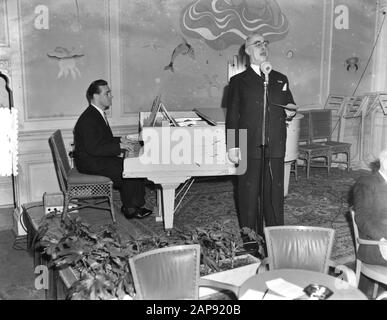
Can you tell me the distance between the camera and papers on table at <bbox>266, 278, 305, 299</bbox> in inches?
91.2

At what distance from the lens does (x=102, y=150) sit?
15.6 feet

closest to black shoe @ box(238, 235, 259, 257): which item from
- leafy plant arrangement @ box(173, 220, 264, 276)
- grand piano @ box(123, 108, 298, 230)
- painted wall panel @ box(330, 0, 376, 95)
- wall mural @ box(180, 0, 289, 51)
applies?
leafy plant arrangement @ box(173, 220, 264, 276)

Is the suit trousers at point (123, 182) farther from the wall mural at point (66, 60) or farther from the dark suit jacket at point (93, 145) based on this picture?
the wall mural at point (66, 60)

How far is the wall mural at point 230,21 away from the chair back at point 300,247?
3.77m

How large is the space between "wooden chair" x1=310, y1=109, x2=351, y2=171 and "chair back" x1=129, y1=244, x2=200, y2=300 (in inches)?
187

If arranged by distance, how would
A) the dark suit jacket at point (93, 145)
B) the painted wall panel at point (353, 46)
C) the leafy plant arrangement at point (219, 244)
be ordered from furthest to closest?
the painted wall panel at point (353, 46) → the dark suit jacket at point (93, 145) → the leafy plant arrangement at point (219, 244)

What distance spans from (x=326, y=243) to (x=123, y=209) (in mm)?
2766

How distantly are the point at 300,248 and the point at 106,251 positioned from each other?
109 centimetres

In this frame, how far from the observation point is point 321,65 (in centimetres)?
723

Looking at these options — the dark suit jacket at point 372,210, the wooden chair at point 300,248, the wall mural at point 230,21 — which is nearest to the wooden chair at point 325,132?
the wall mural at point 230,21

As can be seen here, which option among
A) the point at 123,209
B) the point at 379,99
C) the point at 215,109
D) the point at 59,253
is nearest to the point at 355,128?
the point at 379,99

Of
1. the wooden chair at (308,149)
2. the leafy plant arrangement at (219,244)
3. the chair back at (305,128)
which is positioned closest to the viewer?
the leafy plant arrangement at (219,244)

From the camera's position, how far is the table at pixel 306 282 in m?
2.33


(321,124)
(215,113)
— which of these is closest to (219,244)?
(215,113)
